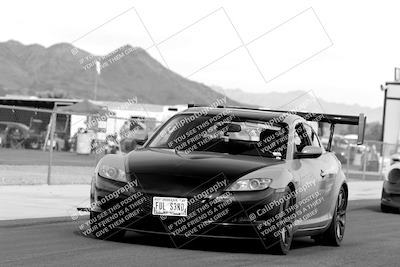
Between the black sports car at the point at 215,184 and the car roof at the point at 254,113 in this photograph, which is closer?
the black sports car at the point at 215,184

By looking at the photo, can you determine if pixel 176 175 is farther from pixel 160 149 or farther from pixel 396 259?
pixel 396 259

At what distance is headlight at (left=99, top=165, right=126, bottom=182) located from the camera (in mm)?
10203

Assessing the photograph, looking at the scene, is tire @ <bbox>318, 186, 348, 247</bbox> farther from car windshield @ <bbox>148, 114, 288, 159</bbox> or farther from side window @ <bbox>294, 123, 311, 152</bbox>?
car windshield @ <bbox>148, 114, 288, 159</bbox>

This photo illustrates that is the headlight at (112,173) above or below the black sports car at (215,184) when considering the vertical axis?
above

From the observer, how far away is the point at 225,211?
9.98 m

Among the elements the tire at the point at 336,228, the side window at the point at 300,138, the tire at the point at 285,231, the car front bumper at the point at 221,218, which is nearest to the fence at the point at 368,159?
the tire at the point at 336,228

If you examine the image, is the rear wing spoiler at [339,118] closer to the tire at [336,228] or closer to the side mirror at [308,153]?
the tire at [336,228]

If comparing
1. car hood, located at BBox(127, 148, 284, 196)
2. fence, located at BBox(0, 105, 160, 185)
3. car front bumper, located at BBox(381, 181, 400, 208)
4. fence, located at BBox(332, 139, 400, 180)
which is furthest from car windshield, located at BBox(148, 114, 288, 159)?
fence, located at BBox(332, 139, 400, 180)

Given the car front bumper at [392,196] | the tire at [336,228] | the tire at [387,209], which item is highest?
the tire at [336,228]

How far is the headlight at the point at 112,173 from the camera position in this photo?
402 inches

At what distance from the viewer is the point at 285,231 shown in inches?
413

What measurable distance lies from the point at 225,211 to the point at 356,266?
4.53 feet

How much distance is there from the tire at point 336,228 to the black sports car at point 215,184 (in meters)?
0.49

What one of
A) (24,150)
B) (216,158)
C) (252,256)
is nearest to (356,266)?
(252,256)
